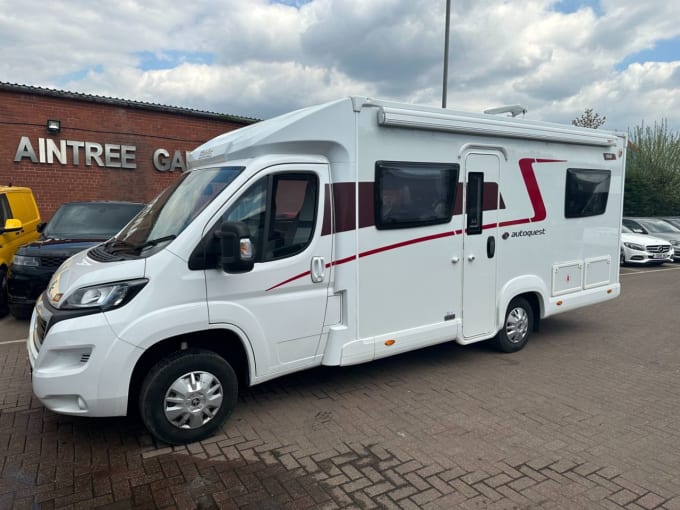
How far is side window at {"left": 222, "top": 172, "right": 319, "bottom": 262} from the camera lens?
4070mm

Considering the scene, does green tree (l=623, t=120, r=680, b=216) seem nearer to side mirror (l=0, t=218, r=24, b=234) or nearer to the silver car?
the silver car

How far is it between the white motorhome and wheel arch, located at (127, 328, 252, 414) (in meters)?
0.02

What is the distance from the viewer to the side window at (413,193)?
4758 millimetres

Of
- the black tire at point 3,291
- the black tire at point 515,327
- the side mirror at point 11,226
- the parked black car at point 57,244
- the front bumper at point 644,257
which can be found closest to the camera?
the black tire at point 515,327

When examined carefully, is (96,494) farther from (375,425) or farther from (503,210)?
(503,210)

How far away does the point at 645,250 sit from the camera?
15.3m

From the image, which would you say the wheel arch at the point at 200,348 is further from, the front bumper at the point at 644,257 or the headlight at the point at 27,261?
the front bumper at the point at 644,257

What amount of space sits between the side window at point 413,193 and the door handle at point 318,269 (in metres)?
0.69

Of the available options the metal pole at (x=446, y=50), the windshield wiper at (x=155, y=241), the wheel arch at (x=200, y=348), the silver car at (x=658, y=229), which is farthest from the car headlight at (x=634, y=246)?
the windshield wiper at (x=155, y=241)

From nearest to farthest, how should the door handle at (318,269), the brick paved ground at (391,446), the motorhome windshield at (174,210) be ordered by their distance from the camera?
1. the brick paved ground at (391,446)
2. the motorhome windshield at (174,210)
3. the door handle at (318,269)

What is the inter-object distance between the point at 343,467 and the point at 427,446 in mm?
711

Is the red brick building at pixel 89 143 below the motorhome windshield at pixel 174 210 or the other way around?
the other way around

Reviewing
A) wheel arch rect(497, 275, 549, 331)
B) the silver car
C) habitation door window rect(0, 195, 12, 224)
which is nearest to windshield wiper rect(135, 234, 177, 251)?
wheel arch rect(497, 275, 549, 331)

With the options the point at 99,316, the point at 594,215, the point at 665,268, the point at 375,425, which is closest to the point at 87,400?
the point at 99,316
